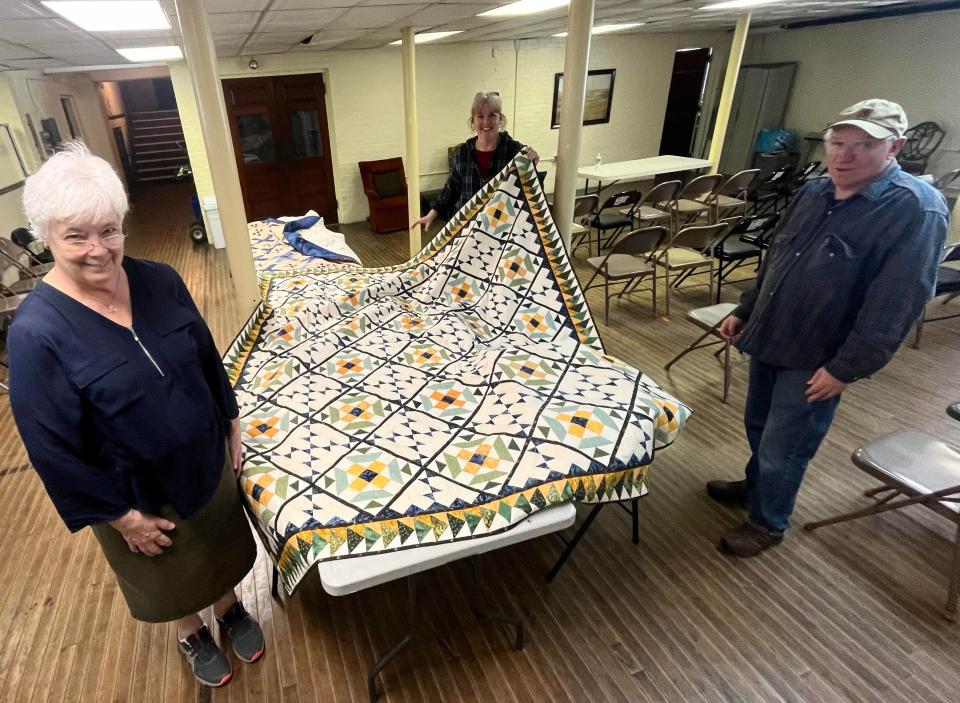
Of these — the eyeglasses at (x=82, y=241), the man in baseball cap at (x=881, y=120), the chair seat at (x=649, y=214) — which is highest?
the man in baseball cap at (x=881, y=120)

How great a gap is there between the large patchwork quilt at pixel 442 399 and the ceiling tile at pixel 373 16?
138 centimetres

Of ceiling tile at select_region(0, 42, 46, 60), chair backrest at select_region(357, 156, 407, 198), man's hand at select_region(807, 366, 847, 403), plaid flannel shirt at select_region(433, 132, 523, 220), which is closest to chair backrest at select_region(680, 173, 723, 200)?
plaid flannel shirt at select_region(433, 132, 523, 220)

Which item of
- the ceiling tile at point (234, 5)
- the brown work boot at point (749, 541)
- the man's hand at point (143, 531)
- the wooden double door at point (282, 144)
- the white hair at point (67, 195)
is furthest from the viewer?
the wooden double door at point (282, 144)

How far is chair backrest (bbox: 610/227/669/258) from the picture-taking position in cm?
362

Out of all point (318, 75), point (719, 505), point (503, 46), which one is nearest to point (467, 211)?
point (719, 505)

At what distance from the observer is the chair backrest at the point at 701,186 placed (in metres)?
5.22

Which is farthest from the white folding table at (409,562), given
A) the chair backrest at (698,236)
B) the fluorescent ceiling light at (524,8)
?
the fluorescent ceiling light at (524,8)

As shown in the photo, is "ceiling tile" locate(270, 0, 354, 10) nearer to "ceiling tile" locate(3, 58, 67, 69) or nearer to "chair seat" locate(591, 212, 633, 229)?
"chair seat" locate(591, 212, 633, 229)

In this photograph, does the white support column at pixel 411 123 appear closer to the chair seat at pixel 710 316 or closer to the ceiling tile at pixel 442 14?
the ceiling tile at pixel 442 14

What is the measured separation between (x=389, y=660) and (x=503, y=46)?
7543mm

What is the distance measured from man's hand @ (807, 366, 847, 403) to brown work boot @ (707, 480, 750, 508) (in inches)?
29.3

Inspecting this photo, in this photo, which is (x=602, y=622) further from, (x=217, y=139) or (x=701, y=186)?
(x=701, y=186)

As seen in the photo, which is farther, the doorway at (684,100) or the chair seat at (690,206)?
the doorway at (684,100)

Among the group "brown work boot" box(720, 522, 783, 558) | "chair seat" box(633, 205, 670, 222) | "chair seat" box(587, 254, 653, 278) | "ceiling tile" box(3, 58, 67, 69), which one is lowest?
"brown work boot" box(720, 522, 783, 558)
